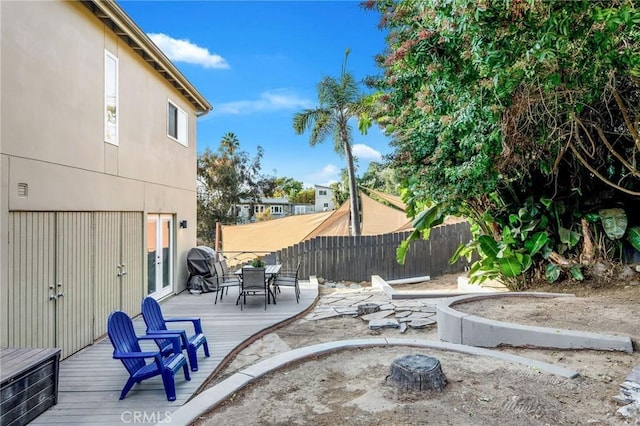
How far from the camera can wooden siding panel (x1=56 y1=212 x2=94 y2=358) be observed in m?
4.66

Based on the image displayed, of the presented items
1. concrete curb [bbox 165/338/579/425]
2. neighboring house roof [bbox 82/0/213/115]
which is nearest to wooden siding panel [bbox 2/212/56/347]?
concrete curb [bbox 165/338/579/425]

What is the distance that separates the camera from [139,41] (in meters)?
6.44

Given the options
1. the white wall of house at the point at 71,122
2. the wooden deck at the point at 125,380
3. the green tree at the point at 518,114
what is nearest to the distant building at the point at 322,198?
the green tree at the point at 518,114

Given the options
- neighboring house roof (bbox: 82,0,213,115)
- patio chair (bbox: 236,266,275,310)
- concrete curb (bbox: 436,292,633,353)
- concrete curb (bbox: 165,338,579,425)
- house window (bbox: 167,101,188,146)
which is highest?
neighboring house roof (bbox: 82,0,213,115)

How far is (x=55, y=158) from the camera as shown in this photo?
457cm

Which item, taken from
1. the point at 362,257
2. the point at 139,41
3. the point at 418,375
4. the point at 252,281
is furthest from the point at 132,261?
the point at 362,257

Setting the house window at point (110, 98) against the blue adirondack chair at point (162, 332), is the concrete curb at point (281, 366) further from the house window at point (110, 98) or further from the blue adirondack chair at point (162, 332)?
the house window at point (110, 98)

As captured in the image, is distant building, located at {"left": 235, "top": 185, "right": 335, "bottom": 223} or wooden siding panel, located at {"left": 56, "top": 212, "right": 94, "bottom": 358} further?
distant building, located at {"left": 235, "top": 185, "right": 335, "bottom": 223}

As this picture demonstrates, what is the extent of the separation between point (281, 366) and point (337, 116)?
1204cm

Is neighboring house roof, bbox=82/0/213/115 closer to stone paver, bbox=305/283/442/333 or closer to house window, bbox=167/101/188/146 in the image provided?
house window, bbox=167/101/188/146

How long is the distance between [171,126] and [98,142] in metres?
3.40

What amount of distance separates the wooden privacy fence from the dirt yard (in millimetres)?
6265

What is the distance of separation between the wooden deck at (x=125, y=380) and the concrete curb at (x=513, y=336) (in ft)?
9.72

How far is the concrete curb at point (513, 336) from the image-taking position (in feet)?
13.3
